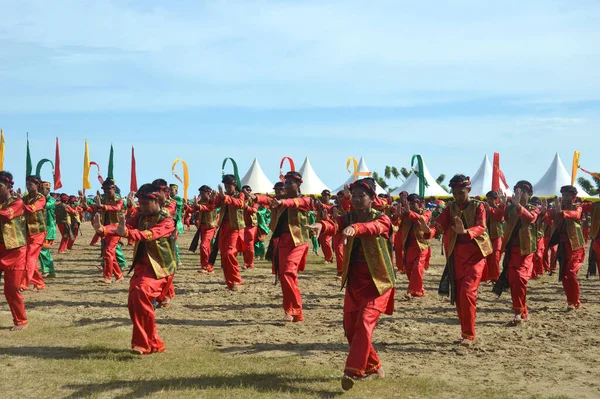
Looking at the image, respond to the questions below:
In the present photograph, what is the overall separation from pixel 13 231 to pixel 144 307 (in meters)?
2.53

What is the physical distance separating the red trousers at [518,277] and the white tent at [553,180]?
27115 mm

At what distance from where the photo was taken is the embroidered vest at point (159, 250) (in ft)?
24.1

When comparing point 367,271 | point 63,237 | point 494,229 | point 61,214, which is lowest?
point 367,271

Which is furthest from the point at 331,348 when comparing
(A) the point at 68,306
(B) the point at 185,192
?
(B) the point at 185,192

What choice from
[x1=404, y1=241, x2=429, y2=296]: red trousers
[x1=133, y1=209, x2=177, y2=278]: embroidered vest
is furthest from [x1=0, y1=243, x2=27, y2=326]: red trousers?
[x1=404, y1=241, x2=429, y2=296]: red trousers

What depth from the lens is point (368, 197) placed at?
261 inches

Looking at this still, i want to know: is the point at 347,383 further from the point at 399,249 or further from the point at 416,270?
the point at 399,249

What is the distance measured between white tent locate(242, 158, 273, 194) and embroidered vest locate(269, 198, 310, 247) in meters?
30.5

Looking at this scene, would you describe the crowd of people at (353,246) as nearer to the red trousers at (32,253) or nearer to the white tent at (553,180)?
the red trousers at (32,253)

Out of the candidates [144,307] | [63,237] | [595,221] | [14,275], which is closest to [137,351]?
[144,307]

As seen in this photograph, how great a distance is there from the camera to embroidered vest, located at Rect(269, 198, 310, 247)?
9547 mm

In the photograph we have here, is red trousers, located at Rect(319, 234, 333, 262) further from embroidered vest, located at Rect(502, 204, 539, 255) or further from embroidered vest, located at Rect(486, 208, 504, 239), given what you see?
embroidered vest, located at Rect(502, 204, 539, 255)

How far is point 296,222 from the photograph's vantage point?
960 cm

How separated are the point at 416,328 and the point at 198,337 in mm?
2932
